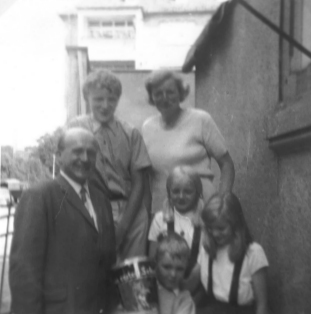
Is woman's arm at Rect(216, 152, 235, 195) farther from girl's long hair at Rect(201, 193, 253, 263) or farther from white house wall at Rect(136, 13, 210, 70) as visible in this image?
white house wall at Rect(136, 13, 210, 70)

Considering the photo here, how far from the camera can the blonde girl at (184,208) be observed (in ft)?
7.12

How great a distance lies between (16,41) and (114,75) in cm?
37

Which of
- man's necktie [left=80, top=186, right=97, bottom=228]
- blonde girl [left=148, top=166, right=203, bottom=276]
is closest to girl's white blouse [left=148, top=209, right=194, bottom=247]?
blonde girl [left=148, top=166, right=203, bottom=276]

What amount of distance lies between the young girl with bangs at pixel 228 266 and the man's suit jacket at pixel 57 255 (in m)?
0.35

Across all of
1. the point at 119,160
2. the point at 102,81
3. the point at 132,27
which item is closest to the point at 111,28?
the point at 132,27

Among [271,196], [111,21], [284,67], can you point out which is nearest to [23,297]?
[111,21]

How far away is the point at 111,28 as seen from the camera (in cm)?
219

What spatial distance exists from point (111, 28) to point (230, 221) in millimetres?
810

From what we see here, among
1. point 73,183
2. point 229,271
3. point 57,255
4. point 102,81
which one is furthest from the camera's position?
point 102,81

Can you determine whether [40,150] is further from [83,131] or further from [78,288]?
[78,288]

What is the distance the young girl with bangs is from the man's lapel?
0.41 metres

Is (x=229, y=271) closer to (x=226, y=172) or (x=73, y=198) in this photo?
(x=226, y=172)

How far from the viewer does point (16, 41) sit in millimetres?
2129

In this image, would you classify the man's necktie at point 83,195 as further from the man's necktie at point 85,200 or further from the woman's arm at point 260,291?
the woman's arm at point 260,291
